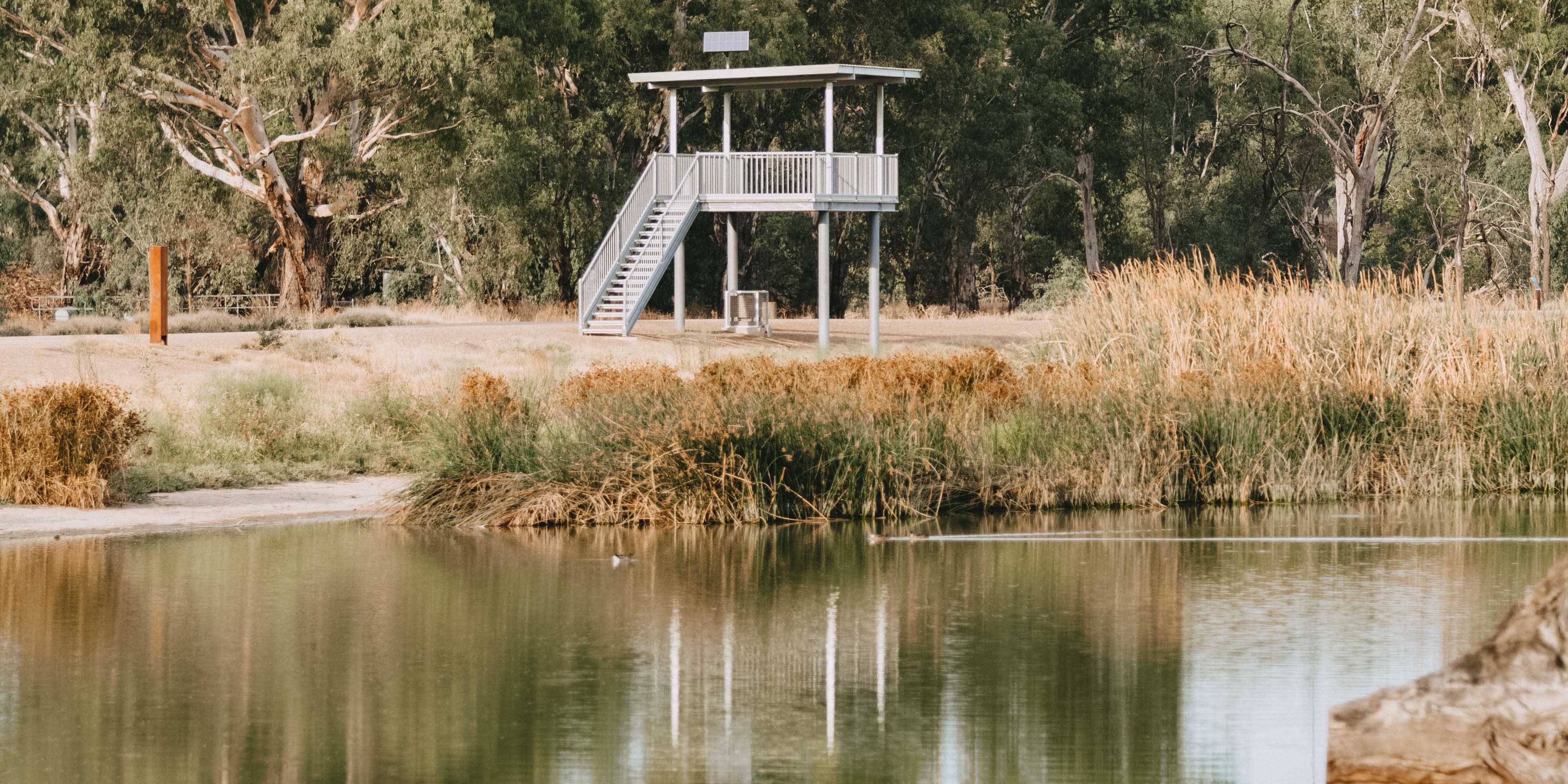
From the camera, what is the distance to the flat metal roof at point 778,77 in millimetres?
33875

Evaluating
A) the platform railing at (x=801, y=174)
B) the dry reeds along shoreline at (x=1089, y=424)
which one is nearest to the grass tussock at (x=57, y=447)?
the dry reeds along shoreline at (x=1089, y=424)

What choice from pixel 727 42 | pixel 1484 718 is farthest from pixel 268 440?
pixel 727 42

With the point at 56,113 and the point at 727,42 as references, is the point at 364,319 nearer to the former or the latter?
the point at 727,42

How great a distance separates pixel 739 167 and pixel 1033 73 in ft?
64.6

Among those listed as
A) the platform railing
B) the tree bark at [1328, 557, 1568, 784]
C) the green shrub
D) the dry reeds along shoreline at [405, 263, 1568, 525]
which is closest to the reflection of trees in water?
the dry reeds along shoreline at [405, 263, 1568, 525]

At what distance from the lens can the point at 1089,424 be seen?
16.4 metres

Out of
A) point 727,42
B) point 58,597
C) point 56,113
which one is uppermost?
point 56,113

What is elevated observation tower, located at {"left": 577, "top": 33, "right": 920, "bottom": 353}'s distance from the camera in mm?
33156

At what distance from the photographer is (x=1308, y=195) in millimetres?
56562

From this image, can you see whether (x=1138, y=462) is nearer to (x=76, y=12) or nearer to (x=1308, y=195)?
(x=76, y=12)

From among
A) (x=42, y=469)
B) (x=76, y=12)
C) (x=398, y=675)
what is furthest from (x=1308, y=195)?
(x=398, y=675)

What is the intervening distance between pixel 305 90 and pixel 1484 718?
35.4 metres

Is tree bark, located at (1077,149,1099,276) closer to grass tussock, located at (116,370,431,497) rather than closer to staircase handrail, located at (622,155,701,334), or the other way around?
staircase handrail, located at (622,155,701,334)

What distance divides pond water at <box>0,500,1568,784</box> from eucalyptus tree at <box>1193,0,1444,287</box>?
35209 millimetres
